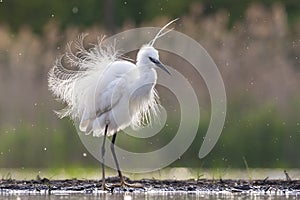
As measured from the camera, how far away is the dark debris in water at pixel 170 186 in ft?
30.0

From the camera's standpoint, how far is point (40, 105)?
11.9 m

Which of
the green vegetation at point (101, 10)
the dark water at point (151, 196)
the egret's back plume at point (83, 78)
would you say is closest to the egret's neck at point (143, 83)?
the egret's back plume at point (83, 78)

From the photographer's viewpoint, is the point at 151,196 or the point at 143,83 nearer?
the point at 151,196

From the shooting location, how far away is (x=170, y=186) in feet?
30.8

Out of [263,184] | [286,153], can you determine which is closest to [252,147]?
[286,153]

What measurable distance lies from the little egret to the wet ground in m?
0.53

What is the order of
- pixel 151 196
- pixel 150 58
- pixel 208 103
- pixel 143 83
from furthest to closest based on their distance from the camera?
1. pixel 208 103
2. pixel 143 83
3. pixel 150 58
4. pixel 151 196

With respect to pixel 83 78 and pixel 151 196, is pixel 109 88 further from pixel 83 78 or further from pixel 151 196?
pixel 151 196

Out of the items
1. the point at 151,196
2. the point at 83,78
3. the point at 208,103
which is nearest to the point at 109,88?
the point at 83,78

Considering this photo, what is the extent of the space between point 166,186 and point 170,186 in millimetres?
35

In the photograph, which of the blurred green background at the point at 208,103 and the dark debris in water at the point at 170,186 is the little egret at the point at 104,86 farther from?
the blurred green background at the point at 208,103

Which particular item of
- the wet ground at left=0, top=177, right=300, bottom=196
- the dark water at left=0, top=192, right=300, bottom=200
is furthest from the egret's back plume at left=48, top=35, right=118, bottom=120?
the dark water at left=0, top=192, right=300, bottom=200

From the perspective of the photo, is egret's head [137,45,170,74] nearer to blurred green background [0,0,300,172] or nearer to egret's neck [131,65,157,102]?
egret's neck [131,65,157,102]

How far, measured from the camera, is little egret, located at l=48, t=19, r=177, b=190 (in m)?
9.97
